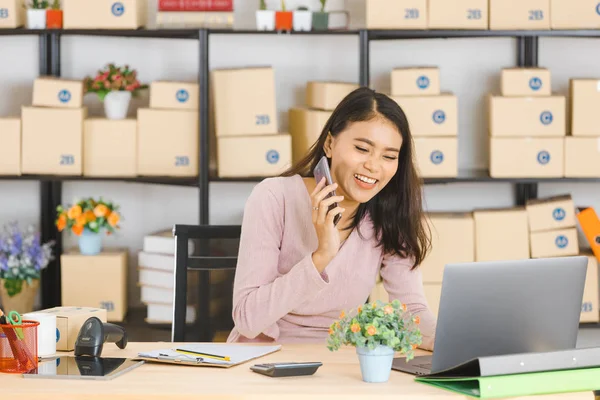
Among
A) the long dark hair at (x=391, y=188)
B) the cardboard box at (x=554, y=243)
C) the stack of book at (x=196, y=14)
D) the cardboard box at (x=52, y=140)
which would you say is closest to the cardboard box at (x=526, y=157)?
the cardboard box at (x=554, y=243)

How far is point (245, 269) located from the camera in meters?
2.18

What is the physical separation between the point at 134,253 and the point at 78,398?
246 cm

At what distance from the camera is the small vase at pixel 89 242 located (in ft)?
12.2

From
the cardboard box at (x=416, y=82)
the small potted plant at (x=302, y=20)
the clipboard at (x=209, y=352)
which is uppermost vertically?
the small potted plant at (x=302, y=20)

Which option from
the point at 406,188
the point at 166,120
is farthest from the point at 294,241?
the point at 166,120

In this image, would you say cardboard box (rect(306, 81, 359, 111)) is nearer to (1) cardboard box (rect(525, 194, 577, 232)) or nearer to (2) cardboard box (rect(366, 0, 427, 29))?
(2) cardboard box (rect(366, 0, 427, 29))

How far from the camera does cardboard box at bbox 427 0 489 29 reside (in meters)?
3.60

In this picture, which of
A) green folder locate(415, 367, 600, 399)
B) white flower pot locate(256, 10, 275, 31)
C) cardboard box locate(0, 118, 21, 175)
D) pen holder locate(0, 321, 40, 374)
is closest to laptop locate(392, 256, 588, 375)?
green folder locate(415, 367, 600, 399)

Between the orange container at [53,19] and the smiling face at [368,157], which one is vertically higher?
the orange container at [53,19]

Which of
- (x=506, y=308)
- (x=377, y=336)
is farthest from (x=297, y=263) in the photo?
(x=506, y=308)

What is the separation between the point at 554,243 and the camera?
3693mm

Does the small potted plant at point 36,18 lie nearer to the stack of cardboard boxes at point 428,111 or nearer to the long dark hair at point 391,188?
the stack of cardboard boxes at point 428,111

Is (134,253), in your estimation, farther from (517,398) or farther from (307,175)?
(517,398)

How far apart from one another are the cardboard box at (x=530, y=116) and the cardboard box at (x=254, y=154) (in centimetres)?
84
